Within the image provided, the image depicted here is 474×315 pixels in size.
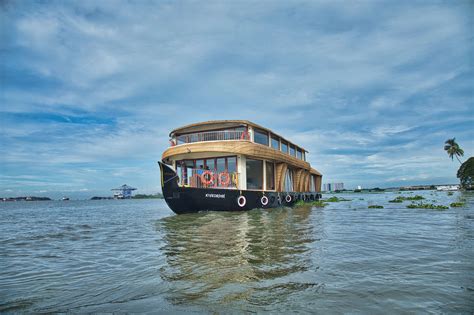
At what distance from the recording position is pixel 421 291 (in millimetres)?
3562

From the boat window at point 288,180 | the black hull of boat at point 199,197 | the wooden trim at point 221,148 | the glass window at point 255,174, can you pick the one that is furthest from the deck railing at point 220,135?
the boat window at point 288,180

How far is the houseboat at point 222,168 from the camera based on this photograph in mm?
15163

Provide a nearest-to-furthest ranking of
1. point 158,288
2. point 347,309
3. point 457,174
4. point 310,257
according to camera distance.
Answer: point 347,309
point 158,288
point 310,257
point 457,174

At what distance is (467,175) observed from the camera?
60.1 metres

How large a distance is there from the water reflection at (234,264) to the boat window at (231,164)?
9421 millimetres

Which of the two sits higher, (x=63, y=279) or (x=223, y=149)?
(x=223, y=149)

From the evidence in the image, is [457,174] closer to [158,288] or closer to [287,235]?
[287,235]

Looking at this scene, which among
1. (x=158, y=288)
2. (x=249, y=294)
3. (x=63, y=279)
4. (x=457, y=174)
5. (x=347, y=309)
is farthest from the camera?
(x=457, y=174)

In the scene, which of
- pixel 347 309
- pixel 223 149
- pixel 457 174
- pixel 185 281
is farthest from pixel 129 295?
pixel 457 174

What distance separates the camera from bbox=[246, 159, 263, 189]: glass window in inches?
818

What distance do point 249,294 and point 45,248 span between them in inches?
273

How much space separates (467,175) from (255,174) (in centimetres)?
6182

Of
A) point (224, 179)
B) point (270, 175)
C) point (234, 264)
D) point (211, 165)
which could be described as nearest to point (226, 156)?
point (211, 165)

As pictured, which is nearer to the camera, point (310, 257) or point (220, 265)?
point (220, 265)
